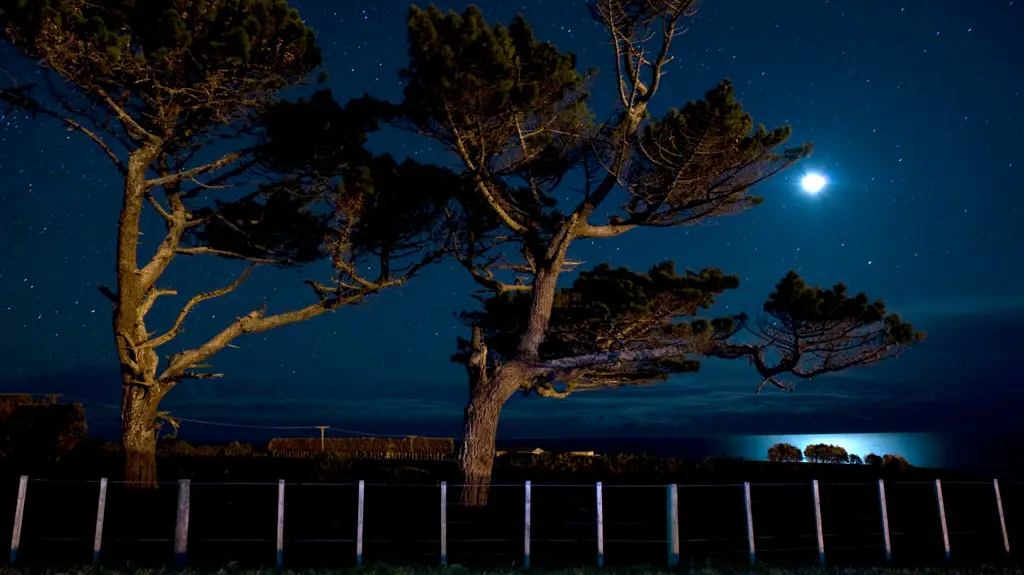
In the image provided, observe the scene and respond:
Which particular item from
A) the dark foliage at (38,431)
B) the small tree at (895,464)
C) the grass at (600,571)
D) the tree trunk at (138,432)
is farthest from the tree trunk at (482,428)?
the small tree at (895,464)

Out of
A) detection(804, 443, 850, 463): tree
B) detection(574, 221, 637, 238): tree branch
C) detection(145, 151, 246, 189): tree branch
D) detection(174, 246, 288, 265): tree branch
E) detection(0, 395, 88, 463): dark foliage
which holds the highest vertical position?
detection(145, 151, 246, 189): tree branch

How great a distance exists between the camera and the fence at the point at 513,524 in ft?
34.9

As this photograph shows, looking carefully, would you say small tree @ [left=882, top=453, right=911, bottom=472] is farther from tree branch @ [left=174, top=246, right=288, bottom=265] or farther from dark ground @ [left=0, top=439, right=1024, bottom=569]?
tree branch @ [left=174, top=246, right=288, bottom=265]

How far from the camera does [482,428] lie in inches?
568

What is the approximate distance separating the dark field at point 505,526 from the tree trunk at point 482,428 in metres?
0.37

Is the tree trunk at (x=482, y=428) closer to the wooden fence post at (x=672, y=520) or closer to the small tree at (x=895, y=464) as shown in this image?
the wooden fence post at (x=672, y=520)

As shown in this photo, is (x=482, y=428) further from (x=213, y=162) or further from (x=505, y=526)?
(x=213, y=162)

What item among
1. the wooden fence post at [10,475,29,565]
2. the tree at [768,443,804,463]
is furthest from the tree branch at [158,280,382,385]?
the tree at [768,443,804,463]

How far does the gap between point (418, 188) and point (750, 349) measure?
271 inches

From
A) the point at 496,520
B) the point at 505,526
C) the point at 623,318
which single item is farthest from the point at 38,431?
the point at 623,318

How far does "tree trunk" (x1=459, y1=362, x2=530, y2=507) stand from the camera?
1416cm

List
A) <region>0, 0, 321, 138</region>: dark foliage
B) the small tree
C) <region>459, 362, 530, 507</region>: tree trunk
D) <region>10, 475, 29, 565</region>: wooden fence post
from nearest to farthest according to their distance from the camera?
<region>10, 475, 29, 565</region>: wooden fence post < <region>0, 0, 321, 138</region>: dark foliage < <region>459, 362, 530, 507</region>: tree trunk < the small tree

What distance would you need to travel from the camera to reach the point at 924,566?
10258 millimetres

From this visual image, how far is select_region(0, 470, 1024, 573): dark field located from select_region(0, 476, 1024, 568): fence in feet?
0.11
